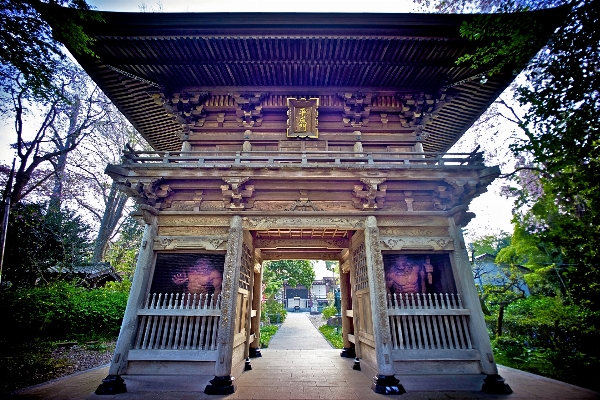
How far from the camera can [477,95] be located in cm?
806

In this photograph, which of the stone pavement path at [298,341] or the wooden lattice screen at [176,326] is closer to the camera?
the wooden lattice screen at [176,326]

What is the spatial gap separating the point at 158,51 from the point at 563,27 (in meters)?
8.88

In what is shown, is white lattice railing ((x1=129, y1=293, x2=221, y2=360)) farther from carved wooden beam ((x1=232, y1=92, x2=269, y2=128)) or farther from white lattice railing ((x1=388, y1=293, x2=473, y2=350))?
carved wooden beam ((x1=232, y1=92, x2=269, y2=128))

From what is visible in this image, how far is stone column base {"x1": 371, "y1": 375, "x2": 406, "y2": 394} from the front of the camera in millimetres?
5391

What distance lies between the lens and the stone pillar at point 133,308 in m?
5.39

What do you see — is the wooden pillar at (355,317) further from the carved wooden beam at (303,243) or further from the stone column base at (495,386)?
the stone column base at (495,386)

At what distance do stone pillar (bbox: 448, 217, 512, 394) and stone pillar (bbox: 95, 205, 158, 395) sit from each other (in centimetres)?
762

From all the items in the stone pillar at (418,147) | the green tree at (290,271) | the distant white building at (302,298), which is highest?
the stone pillar at (418,147)

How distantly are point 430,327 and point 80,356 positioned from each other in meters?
11.7

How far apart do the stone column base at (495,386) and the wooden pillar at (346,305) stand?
15.6 ft

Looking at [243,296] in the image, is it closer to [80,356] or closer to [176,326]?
[176,326]

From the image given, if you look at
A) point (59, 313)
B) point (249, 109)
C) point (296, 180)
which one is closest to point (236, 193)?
point (296, 180)

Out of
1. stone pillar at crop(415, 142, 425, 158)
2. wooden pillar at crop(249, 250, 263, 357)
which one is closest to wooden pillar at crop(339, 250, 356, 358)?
wooden pillar at crop(249, 250, 263, 357)

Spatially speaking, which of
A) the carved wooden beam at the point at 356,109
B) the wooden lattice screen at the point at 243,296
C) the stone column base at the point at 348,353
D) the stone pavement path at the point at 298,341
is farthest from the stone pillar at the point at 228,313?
the stone pavement path at the point at 298,341
